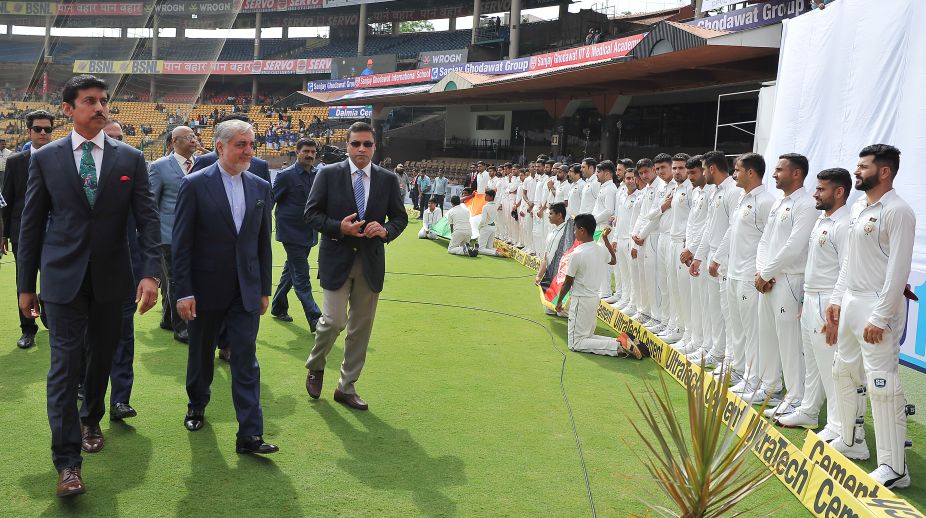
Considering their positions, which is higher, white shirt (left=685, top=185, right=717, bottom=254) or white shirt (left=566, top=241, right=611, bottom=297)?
white shirt (left=685, top=185, right=717, bottom=254)

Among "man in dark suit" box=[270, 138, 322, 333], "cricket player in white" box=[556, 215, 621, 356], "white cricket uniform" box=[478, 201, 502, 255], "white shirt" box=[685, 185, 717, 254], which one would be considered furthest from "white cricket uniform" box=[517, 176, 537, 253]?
"man in dark suit" box=[270, 138, 322, 333]

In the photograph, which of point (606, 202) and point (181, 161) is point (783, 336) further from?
point (181, 161)

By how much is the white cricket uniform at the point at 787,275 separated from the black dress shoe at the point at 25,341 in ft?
19.6

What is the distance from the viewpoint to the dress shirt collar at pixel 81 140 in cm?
368

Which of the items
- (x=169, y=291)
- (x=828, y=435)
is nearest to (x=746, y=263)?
(x=828, y=435)

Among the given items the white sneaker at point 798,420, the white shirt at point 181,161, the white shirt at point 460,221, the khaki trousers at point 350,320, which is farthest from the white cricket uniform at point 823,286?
the white shirt at point 460,221

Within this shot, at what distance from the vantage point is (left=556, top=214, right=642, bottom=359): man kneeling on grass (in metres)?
7.13

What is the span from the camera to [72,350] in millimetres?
3629

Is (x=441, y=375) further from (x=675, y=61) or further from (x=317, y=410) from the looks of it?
(x=675, y=61)

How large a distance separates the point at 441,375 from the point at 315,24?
4978 cm

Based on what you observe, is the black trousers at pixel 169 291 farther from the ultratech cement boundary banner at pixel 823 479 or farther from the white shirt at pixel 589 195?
the white shirt at pixel 589 195

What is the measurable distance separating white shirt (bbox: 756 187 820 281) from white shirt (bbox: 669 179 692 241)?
214 cm

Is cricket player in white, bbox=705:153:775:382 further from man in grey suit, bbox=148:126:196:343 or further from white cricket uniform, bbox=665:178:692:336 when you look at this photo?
man in grey suit, bbox=148:126:196:343

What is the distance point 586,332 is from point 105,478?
461cm
